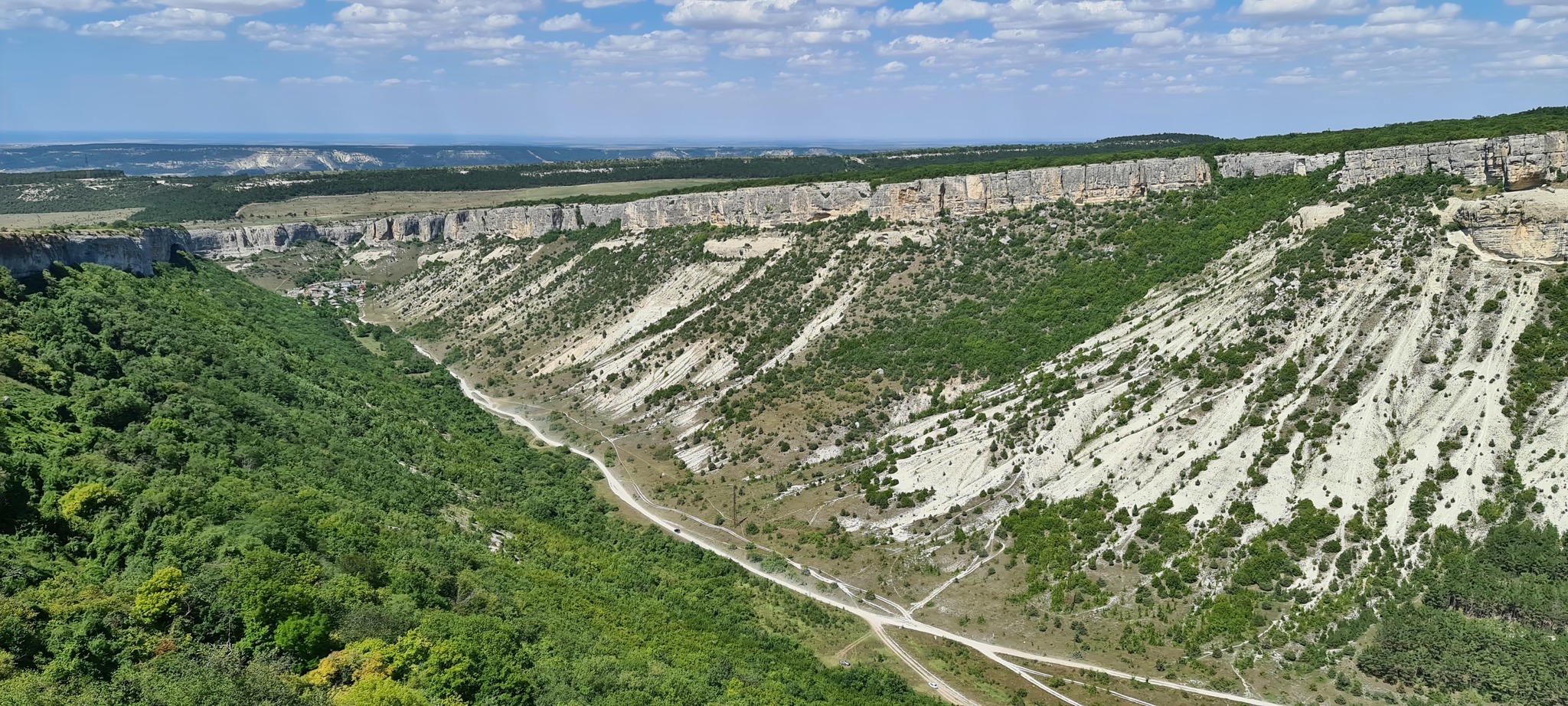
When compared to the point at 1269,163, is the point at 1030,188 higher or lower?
lower

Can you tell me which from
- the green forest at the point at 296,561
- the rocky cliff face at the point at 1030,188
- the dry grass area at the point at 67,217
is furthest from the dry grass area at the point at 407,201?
the green forest at the point at 296,561

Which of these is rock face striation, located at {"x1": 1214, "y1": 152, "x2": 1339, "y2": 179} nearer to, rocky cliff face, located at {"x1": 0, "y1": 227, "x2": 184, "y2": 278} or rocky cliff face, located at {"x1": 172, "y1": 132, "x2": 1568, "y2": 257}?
rocky cliff face, located at {"x1": 172, "y1": 132, "x2": 1568, "y2": 257}

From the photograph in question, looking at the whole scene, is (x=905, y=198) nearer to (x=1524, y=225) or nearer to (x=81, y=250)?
(x=1524, y=225)

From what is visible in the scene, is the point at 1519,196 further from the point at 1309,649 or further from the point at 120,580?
the point at 120,580

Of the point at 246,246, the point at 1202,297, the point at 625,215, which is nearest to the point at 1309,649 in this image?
the point at 1202,297

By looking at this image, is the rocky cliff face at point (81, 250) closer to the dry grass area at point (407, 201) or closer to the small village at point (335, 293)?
the small village at point (335, 293)

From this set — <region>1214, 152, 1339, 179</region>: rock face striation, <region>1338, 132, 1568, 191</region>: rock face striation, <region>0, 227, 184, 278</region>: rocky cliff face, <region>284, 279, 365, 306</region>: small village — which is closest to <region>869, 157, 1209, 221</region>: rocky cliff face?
<region>1214, 152, 1339, 179</region>: rock face striation

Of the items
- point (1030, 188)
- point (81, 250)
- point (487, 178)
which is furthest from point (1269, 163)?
point (487, 178)
